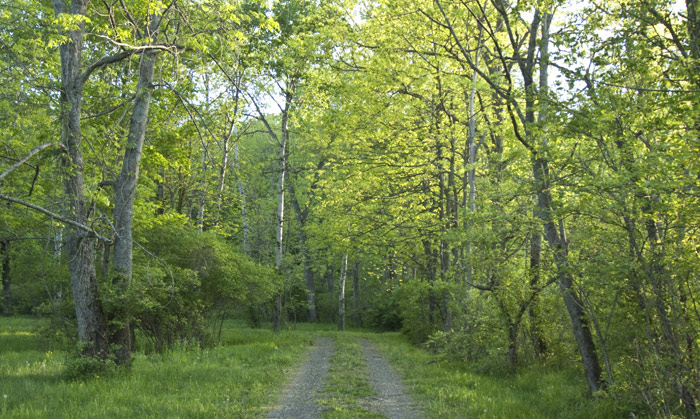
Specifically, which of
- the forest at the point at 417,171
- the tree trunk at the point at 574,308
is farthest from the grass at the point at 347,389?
the tree trunk at the point at 574,308

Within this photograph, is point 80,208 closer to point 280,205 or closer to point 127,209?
point 127,209

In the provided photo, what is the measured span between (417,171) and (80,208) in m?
10.1

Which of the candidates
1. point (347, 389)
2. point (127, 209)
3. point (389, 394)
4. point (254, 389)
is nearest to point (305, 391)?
point (347, 389)

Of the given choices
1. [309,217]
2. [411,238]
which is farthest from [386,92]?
[309,217]

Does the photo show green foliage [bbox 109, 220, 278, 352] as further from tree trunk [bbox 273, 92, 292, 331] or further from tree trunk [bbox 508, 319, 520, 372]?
tree trunk [bbox 508, 319, 520, 372]

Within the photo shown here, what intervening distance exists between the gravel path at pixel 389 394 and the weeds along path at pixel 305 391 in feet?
3.26

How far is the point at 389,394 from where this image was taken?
8.05 m

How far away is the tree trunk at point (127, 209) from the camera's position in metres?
8.34

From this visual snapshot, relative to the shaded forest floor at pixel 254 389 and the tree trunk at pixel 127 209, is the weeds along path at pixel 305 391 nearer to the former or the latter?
the shaded forest floor at pixel 254 389

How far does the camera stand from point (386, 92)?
13844 mm

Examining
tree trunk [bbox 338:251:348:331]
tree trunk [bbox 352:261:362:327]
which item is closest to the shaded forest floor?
tree trunk [bbox 338:251:348:331]

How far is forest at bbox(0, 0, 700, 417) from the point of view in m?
5.23

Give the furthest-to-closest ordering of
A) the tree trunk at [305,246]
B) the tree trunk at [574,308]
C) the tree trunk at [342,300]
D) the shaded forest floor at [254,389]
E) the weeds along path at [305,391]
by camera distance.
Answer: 1. the tree trunk at [305,246]
2. the tree trunk at [342,300]
3. the tree trunk at [574,308]
4. the weeds along path at [305,391]
5. the shaded forest floor at [254,389]

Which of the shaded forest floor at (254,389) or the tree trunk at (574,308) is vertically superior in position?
the tree trunk at (574,308)
